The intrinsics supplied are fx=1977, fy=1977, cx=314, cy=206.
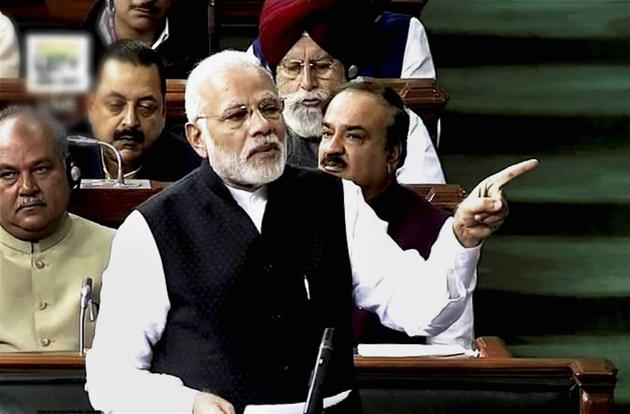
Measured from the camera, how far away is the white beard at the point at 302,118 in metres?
4.95

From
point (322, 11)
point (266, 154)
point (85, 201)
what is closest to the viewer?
point (266, 154)

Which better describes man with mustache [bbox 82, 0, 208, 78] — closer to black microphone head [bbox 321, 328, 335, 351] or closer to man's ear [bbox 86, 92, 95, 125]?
man's ear [bbox 86, 92, 95, 125]

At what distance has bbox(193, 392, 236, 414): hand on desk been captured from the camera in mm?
3180

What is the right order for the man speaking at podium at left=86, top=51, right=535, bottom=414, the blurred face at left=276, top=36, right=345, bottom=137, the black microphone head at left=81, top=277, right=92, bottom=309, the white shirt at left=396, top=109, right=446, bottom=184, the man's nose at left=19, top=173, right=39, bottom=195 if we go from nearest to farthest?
the man speaking at podium at left=86, top=51, right=535, bottom=414
the black microphone head at left=81, top=277, right=92, bottom=309
the man's nose at left=19, top=173, right=39, bottom=195
the blurred face at left=276, top=36, right=345, bottom=137
the white shirt at left=396, top=109, right=446, bottom=184

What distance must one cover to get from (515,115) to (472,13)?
64 centimetres

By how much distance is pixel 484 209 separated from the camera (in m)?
3.19

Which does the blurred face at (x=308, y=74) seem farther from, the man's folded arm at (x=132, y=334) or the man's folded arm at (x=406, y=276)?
the man's folded arm at (x=132, y=334)

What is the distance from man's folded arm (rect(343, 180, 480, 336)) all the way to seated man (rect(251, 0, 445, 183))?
1437 millimetres

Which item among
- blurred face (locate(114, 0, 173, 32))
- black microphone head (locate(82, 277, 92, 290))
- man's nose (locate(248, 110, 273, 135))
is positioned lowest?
black microphone head (locate(82, 277, 92, 290))

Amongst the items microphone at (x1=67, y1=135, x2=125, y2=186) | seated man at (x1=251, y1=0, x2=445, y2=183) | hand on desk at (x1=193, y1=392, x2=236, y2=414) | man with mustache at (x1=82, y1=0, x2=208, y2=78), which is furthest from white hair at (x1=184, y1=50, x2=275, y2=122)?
man with mustache at (x1=82, y1=0, x2=208, y2=78)

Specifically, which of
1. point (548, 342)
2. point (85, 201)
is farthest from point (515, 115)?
point (85, 201)

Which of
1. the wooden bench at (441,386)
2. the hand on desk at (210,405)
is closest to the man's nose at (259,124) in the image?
the hand on desk at (210,405)

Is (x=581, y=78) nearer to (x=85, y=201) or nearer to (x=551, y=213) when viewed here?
(x=551, y=213)

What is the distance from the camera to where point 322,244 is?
11.3ft
